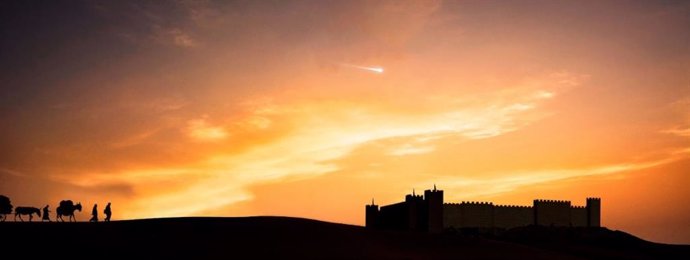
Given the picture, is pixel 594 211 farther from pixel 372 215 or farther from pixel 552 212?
pixel 372 215

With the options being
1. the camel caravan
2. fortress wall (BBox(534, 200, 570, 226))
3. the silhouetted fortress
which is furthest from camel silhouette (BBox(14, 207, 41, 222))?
fortress wall (BBox(534, 200, 570, 226))

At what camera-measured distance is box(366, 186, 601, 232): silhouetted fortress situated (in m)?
71.1

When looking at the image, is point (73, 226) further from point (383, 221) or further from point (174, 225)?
point (383, 221)

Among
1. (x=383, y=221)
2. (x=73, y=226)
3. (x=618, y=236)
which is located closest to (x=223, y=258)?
(x=73, y=226)

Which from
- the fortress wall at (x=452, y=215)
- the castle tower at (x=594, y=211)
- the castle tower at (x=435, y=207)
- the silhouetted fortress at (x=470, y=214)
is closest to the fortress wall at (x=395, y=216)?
the silhouetted fortress at (x=470, y=214)

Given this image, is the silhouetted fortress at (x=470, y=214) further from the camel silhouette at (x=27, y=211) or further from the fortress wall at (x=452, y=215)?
the camel silhouette at (x=27, y=211)

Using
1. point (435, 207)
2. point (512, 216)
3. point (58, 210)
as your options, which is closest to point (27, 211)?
point (58, 210)

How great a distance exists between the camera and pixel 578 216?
86.8 meters

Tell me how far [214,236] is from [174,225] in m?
4.98

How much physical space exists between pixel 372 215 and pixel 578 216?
26.6m

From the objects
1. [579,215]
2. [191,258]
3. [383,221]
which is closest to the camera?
[191,258]

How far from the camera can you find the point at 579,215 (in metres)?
86.9

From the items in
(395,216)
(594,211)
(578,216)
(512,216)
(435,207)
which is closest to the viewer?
(435,207)

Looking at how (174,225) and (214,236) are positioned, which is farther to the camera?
(174,225)
